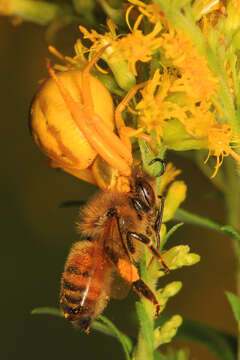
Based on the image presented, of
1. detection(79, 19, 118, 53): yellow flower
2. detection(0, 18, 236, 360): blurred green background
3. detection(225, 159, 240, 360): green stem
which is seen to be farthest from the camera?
detection(0, 18, 236, 360): blurred green background

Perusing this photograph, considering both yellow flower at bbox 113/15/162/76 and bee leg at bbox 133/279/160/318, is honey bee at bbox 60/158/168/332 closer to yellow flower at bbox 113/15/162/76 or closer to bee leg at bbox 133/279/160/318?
bee leg at bbox 133/279/160/318

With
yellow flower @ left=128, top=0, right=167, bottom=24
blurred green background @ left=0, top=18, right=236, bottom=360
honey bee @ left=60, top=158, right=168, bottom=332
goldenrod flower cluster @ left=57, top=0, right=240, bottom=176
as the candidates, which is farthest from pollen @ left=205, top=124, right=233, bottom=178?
blurred green background @ left=0, top=18, right=236, bottom=360

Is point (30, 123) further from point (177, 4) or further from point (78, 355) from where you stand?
point (78, 355)

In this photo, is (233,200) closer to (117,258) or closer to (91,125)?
(117,258)

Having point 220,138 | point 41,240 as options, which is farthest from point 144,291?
point 41,240

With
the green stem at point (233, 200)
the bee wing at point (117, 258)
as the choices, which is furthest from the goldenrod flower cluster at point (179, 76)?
the green stem at point (233, 200)

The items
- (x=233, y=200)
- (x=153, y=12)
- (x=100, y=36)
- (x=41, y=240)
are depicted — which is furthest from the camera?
(x=41, y=240)
